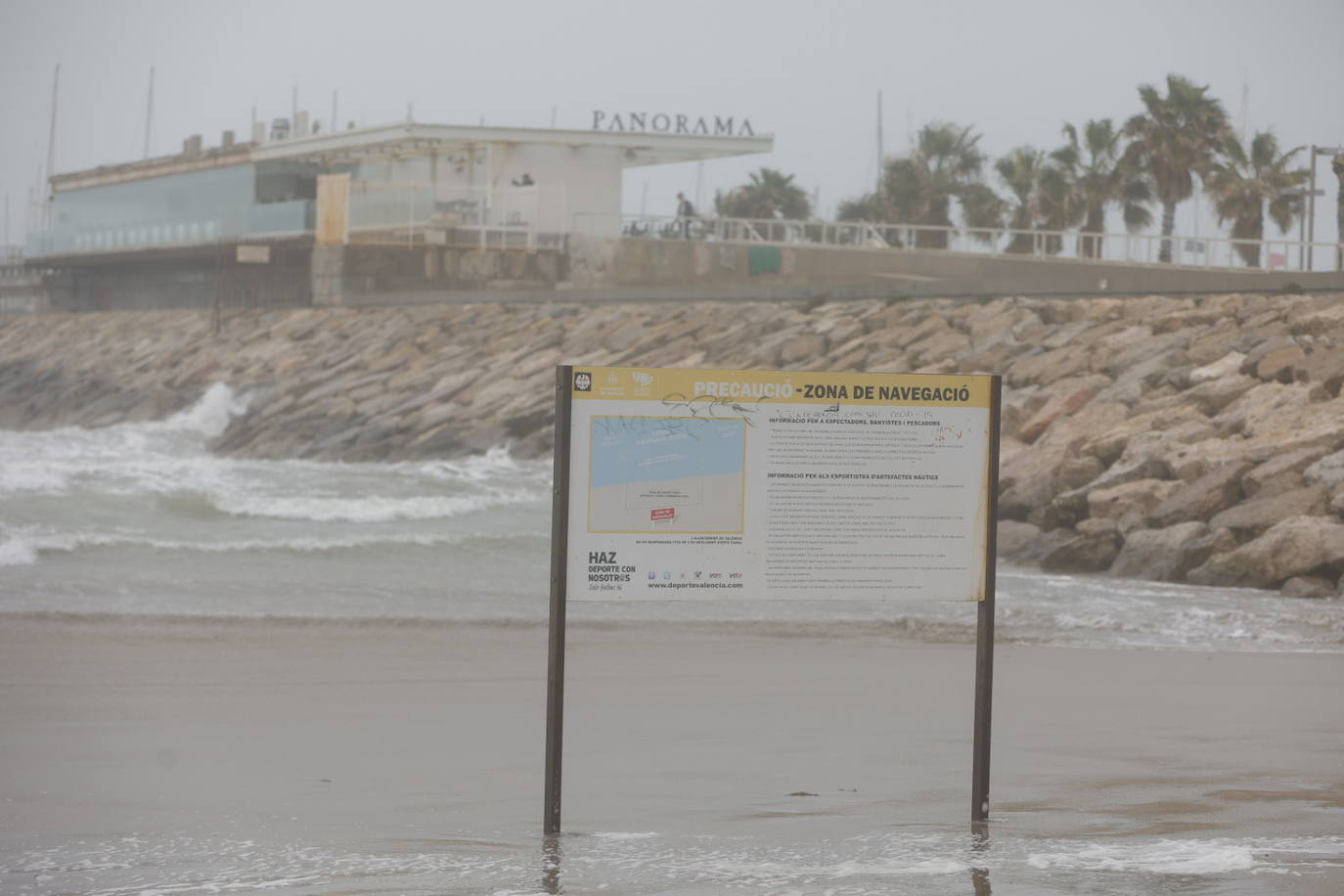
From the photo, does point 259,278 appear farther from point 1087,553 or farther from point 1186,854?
point 1186,854

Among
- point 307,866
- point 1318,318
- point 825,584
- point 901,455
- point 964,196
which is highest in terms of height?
point 964,196

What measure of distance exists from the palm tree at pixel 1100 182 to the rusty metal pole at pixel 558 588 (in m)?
47.2

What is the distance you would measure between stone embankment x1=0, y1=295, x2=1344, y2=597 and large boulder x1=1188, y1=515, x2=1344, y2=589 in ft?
0.06

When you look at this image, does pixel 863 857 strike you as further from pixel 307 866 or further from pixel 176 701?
pixel 176 701

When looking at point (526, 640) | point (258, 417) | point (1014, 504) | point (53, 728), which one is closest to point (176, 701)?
point (53, 728)

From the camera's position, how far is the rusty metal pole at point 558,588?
17.9 ft

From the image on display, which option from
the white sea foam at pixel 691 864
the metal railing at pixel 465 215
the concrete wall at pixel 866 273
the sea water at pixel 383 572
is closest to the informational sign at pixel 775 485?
the white sea foam at pixel 691 864

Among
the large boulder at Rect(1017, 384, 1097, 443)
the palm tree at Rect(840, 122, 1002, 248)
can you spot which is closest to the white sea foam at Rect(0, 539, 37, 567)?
the large boulder at Rect(1017, 384, 1097, 443)

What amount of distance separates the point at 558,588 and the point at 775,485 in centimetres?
85

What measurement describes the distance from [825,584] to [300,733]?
10.0 ft

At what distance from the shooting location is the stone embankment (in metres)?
16.0

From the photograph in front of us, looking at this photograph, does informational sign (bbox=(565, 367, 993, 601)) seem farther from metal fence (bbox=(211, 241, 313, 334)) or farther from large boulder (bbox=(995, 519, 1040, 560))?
metal fence (bbox=(211, 241, 313, 334))

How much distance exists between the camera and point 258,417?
3866 centimetres

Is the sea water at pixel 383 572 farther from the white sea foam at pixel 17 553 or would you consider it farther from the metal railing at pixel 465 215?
the metal railing at pixel 465 215
